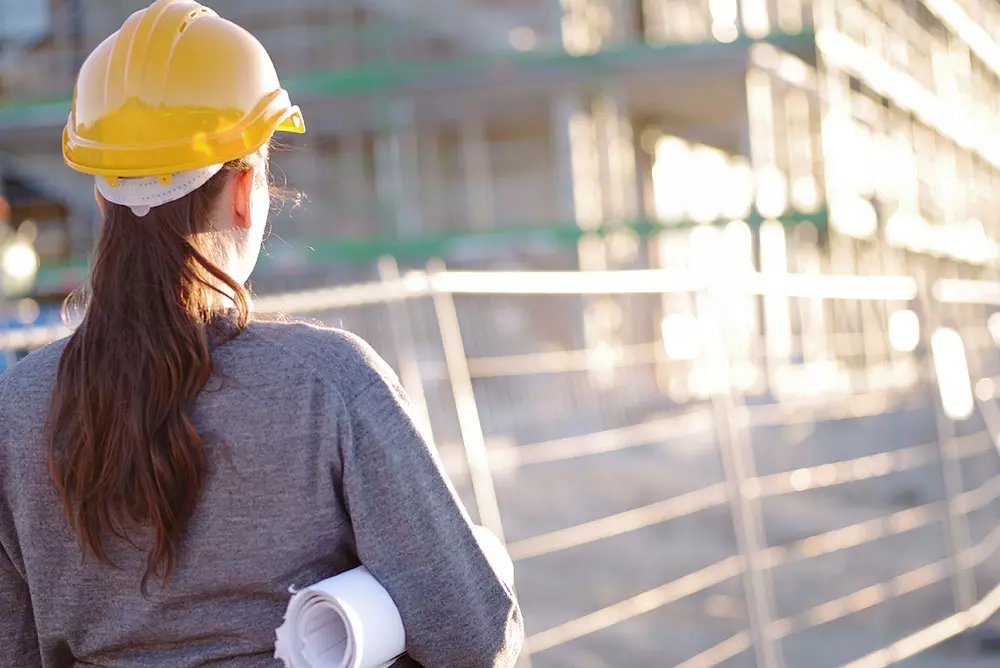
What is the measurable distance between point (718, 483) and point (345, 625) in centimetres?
555

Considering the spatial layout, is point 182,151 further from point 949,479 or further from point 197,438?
point 949,479

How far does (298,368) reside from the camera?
54.2 inches

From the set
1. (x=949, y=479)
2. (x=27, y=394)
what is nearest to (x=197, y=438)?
(x=27, y=394)

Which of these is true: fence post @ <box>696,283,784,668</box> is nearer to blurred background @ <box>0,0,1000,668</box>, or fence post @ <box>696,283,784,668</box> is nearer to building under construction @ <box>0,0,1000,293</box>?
blurred background @ <box>0,0,1000,668</box>

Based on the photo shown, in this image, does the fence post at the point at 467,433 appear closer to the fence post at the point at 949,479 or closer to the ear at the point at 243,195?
the ear at the point at 243,195

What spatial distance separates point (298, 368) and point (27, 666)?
0.51m

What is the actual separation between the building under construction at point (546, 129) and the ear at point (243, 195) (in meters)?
14.4

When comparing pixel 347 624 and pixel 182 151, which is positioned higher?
pixel 182 151

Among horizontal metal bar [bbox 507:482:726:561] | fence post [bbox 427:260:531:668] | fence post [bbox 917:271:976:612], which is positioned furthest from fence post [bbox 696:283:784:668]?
fence post [bbox 917:271:976:612]

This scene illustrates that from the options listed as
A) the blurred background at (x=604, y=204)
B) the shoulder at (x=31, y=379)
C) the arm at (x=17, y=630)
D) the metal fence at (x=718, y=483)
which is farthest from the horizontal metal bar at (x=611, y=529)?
the blurred background at (x=604, y=204)

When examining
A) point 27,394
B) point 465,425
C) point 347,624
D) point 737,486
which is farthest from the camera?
point 737,486

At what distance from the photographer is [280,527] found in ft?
4.49

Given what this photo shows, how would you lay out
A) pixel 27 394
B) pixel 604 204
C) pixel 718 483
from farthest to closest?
pixel 604 204 < pixel 718 483 < pixel 27 394

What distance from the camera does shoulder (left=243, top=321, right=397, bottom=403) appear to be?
138 cm
